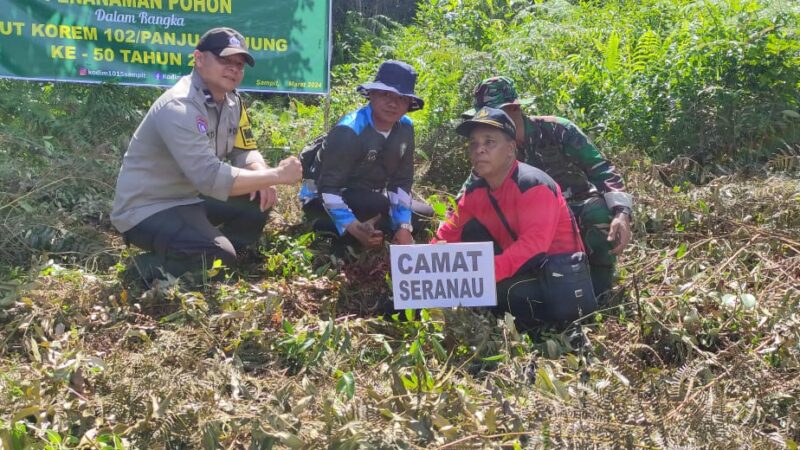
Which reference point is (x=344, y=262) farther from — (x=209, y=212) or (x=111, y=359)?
(x=111, y=359)

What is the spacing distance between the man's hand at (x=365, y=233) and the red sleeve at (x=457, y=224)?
1.50 ft

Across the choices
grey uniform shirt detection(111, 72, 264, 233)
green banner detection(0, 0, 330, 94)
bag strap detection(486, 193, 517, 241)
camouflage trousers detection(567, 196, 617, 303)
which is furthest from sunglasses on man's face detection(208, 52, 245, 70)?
green banner detection(0, 0, 330, 94)

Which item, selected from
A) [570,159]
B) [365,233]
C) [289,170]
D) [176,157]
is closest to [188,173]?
[176,157]

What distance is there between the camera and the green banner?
6.52m

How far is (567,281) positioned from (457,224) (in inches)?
26.3

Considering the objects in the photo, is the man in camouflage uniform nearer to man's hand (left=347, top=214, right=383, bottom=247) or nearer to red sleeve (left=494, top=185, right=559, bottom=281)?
red sleeve (left=494, top=185, right=559, bottom=281)

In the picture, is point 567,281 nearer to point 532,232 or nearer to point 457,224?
point 532,232

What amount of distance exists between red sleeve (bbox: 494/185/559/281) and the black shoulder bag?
0.39ft

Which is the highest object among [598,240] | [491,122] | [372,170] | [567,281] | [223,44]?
[223,44]

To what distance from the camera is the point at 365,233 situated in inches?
184

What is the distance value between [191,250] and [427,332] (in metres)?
1.36

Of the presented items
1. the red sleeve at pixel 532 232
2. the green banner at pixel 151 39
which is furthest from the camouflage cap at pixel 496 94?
the green banner at pixel 151 39

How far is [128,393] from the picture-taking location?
3.22 meters

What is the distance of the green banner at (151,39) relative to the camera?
6516 millimetres
